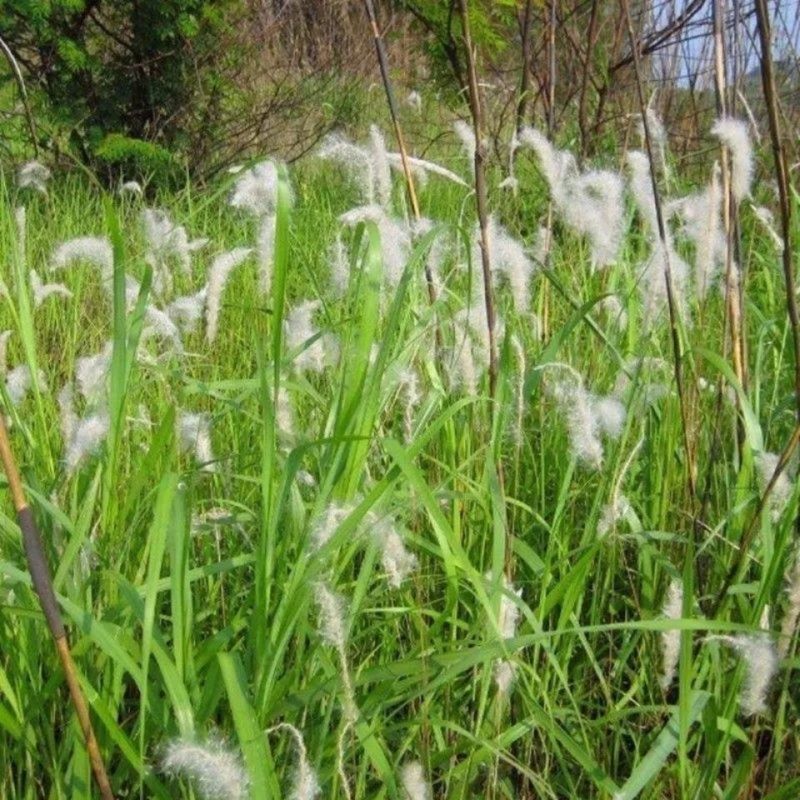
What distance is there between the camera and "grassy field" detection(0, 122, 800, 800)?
90 cm

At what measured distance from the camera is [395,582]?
0.91 metres

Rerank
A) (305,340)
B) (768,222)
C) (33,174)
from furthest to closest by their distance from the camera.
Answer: (33,174)
(768,222)
(305,340)

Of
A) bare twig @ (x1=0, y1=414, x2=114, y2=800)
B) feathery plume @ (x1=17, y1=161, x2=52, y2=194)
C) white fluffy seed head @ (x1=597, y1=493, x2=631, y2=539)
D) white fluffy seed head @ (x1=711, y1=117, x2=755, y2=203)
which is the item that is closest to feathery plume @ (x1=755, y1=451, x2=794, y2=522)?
white fluffy seed head @ (x1=597, y1=493, x2=631, y2=539)

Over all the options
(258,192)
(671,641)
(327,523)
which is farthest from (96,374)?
(671,641)

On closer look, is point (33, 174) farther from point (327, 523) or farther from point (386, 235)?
point (327, 523)

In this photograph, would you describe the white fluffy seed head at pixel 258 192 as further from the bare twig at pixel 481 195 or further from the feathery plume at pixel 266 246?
the bare twig at pixel 481 195

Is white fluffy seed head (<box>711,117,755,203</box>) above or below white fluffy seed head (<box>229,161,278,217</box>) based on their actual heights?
below

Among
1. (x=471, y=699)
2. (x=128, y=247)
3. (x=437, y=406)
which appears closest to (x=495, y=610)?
(x=471, y=699)

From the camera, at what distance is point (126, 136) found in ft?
13.2

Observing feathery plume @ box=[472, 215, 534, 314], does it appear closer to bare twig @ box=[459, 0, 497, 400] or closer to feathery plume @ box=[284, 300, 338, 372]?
bare twig @ box=[459, 0, 497, 400]

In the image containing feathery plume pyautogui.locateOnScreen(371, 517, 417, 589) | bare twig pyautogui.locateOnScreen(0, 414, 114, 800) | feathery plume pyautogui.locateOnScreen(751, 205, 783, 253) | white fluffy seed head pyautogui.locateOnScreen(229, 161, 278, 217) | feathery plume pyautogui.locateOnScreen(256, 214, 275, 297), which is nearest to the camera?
bare twig pyautogui.locateOnScreen(0, 414, 114, 800)

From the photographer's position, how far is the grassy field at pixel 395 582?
2.97 feet

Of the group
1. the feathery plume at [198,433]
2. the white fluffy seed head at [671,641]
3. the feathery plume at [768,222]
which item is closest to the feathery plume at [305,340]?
the feathery plume at [198,433]

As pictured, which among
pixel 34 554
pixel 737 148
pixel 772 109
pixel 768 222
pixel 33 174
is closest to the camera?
pixel 34 554
